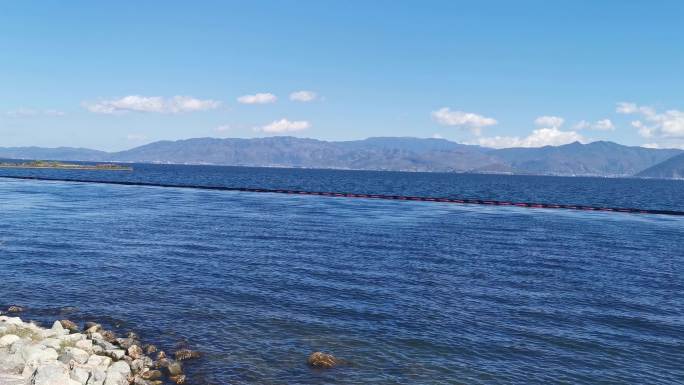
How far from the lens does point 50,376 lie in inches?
892

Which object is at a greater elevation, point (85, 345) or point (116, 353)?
point (85, 345)

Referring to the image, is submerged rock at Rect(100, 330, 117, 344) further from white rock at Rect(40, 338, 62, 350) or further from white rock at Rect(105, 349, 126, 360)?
white rock at Rect(40, 338, 62, 350)

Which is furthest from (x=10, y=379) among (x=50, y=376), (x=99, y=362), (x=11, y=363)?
(x=99, y=362)

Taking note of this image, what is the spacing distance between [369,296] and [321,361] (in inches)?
526

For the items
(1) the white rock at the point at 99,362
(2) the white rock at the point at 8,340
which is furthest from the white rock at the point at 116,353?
(2) the white rock at the point at 8,340

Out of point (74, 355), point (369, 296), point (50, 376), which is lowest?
point (74, 355)

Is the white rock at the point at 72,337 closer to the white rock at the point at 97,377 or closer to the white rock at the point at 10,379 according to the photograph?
the white rock at the point at 10,379

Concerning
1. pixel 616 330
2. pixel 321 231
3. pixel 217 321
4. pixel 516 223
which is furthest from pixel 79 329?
pixel 516 223

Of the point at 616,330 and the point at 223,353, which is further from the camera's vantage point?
the point at 616,330

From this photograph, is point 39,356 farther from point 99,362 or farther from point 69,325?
point 69,325

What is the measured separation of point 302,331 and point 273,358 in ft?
14.4

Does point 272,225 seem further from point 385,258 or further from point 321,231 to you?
point 385,258

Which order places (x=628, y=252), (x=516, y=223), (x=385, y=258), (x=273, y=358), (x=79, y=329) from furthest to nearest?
(x=516, y=223) → (x=628, y=252) → (x=385, y=258) → (x=79, y=329) → (x=273, y=358)

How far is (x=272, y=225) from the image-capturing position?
81.3 metres
